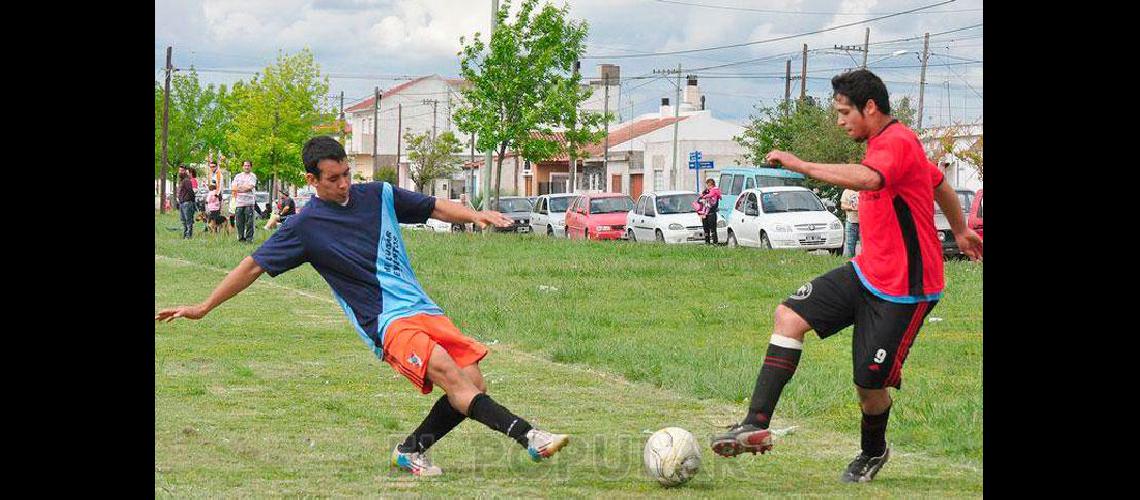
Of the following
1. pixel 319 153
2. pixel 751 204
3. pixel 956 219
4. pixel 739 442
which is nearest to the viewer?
pixel 739 442

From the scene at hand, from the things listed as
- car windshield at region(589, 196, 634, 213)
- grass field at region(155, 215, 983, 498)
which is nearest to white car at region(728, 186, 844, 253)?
car windshield at region(589, 196, 634, 213)

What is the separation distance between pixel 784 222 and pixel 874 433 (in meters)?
23.3

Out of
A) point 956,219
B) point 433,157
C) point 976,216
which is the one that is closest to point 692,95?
point 433,157

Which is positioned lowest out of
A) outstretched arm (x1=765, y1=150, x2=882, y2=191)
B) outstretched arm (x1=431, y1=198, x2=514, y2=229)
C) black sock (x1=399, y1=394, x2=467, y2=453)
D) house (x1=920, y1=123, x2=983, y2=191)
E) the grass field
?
the grass field

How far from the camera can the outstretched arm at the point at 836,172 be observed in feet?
19.9

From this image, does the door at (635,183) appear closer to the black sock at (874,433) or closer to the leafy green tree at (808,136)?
the leafy green tree at (808,136)

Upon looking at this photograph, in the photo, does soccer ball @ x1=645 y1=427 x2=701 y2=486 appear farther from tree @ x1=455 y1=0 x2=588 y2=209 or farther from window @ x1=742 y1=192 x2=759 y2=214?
tree @ x1=455 y1=0 x2=588 y2=209

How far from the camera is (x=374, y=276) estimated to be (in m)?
6.97

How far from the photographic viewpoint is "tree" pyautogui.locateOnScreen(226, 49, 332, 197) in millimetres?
59125

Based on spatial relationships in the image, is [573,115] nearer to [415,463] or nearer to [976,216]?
[976,216]

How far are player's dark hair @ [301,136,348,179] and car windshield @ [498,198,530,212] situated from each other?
41180 millimetres
